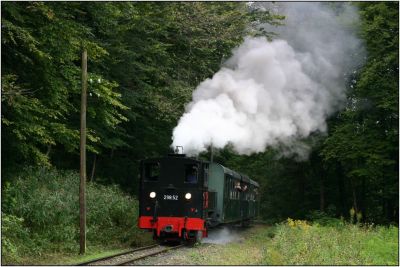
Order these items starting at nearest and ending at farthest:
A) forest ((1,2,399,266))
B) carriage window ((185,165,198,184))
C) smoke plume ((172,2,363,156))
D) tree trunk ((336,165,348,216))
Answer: forest ((1,2,399,266)), carriage window ((185,165,198,184)), smoke plume ((172,2,363,156)), tree trunk ((336,165,348,216))

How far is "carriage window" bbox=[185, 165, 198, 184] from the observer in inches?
706

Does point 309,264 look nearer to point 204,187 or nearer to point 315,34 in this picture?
point 204,187

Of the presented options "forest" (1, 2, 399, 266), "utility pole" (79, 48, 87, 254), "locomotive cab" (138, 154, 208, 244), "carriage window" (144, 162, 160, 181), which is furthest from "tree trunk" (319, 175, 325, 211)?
"utility pole" (79, 48, 87, 254)

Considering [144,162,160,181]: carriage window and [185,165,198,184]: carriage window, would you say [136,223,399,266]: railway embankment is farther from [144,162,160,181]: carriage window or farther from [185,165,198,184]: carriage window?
[144,162,160,181]: carriage window

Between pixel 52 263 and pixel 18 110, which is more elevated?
pixel 18 110

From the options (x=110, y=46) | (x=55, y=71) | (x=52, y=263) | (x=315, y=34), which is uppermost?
(x=315, y=34)

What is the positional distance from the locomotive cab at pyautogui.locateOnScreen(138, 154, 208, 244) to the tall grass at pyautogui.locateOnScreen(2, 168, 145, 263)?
1719 millimetres

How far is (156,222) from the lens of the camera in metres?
17.7

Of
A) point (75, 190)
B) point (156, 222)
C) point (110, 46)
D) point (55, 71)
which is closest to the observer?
point (55, 71)

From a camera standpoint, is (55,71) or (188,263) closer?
(188,263)

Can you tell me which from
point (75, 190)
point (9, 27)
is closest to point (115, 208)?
point (75, 190)

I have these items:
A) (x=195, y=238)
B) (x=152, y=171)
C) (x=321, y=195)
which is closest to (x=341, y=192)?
(x=321, y=195)

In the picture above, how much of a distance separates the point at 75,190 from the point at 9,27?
898cm

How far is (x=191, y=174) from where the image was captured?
1798cm
